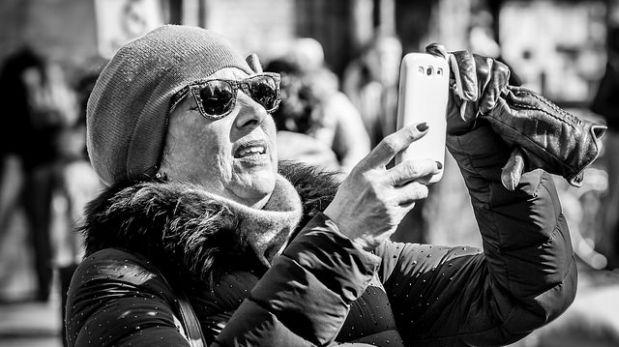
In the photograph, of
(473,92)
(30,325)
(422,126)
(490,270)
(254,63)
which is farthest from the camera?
(30,325)

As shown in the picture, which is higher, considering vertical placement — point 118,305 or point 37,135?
point 118,305

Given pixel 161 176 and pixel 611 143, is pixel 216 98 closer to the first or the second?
pixel 161 176

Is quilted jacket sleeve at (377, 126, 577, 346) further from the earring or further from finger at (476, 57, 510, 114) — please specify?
the earring

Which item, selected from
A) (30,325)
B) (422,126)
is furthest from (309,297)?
(30,325)

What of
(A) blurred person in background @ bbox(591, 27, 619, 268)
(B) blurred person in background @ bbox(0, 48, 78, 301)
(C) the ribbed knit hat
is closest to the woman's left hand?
(C) the ribbed knit hat

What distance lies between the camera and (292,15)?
11336 millimetres

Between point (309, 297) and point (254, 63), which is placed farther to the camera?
point (254, 63)

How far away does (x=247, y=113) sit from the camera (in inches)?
102

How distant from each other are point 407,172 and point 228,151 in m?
0.57

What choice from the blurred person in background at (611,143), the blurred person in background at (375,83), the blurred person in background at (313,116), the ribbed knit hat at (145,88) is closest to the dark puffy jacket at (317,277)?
the ribbed knit hat at (145,88)

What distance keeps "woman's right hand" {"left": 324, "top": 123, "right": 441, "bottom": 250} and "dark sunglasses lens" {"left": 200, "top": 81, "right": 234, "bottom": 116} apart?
1.64 feet

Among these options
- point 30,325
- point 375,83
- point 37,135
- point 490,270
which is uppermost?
point 490,270

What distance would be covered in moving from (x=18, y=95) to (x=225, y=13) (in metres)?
2.78

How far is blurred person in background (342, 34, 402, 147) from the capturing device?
8016 mm
